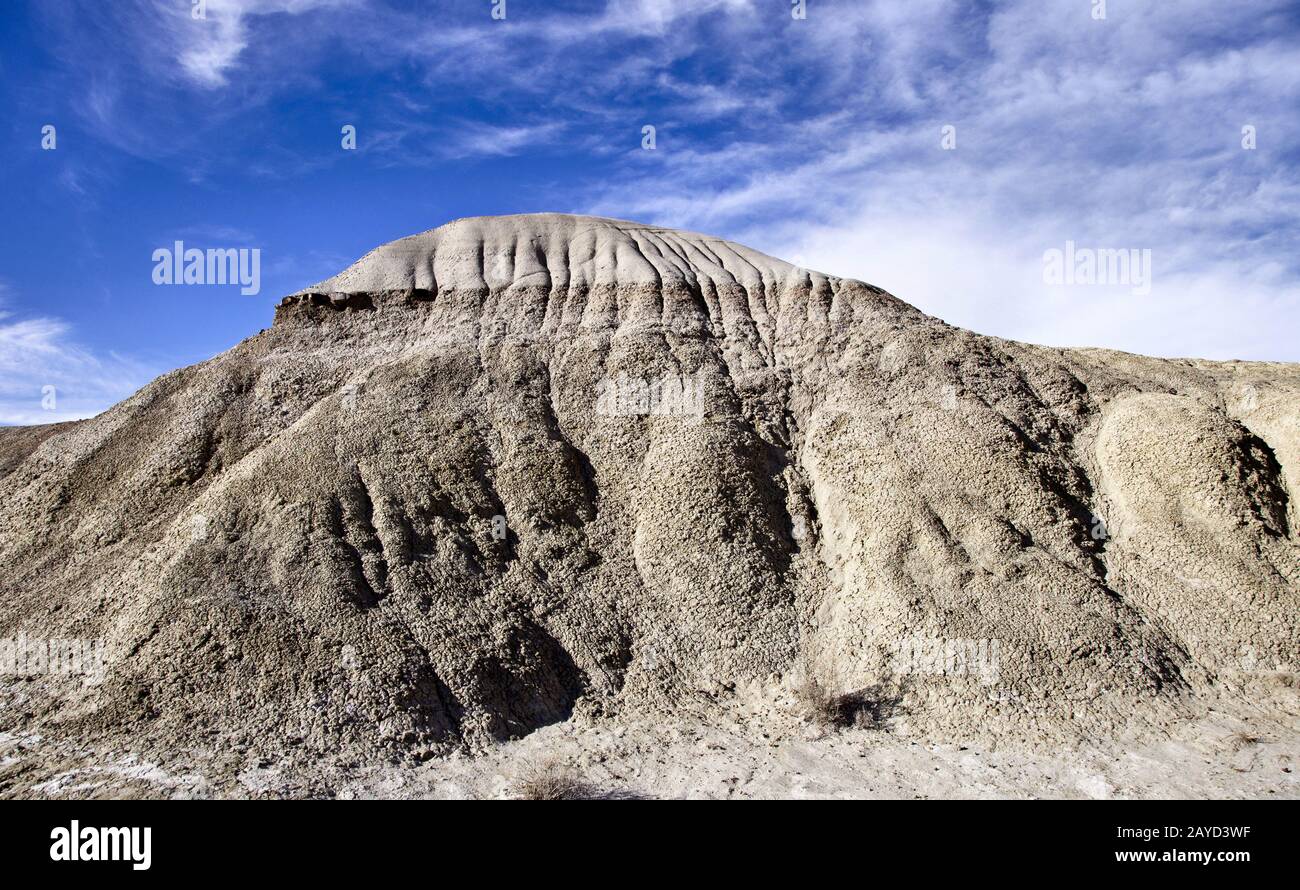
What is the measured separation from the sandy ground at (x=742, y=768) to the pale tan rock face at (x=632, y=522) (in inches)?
21.5

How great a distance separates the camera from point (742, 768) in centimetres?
1173

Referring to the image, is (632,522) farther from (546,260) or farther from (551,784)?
(546,260)

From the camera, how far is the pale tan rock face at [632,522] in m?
12.8

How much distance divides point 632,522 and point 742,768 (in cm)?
605

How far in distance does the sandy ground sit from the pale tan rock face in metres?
0.55

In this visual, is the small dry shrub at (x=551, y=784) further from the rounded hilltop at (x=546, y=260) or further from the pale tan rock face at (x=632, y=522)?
the rounded hilltop at (x=546, y=260)

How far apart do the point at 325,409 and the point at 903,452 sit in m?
12.5

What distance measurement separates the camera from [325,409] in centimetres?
1761

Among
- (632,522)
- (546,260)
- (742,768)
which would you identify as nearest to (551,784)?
(742,768)

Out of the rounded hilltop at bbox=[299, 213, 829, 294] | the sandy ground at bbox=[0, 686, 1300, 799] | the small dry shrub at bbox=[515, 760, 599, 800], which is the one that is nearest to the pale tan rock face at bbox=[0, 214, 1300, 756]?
the rounded hilltop at bbox=[299, 213, 829, 294]

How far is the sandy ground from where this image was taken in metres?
10.3

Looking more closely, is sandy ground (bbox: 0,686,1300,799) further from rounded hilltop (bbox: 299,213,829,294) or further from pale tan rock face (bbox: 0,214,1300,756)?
rounded hilltop (bbox: 299,213,829,294)
